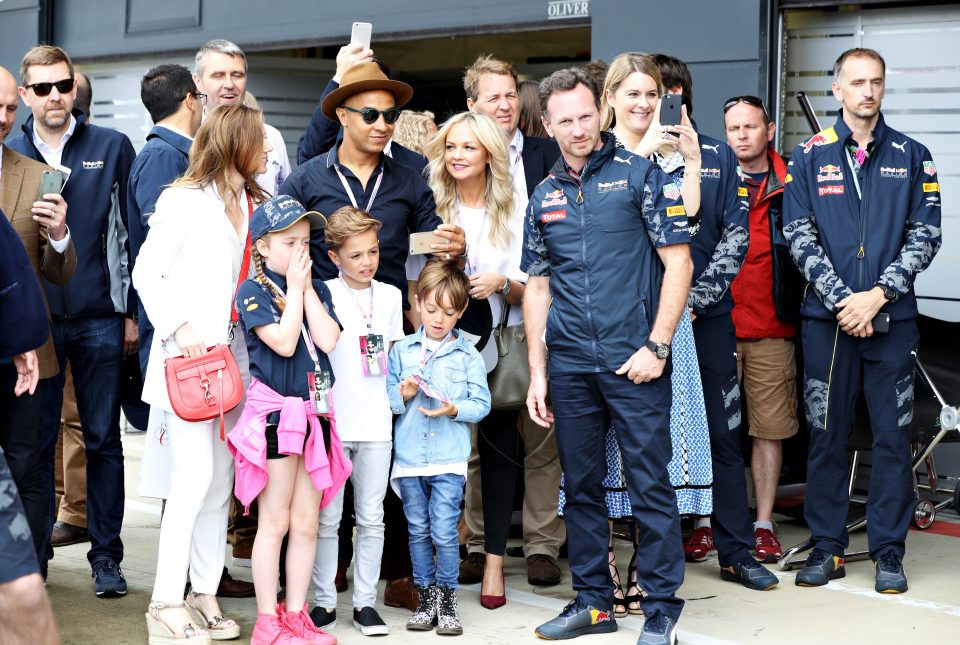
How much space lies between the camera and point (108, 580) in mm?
5375

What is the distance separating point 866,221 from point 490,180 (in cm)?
172

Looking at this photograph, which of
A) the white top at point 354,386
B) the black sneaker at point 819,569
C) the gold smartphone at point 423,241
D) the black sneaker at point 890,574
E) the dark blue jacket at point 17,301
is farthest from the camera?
the black sneaker at point 819,569

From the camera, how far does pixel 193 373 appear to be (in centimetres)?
455

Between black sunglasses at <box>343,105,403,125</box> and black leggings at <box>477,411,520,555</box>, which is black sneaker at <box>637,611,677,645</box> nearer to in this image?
black leggings at <box>477,411,520,555</box>

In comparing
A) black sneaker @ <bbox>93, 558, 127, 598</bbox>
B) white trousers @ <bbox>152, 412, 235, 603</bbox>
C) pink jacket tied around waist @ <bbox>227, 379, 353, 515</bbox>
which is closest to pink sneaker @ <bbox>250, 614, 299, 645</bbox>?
white trousers @ <bbox>152, 412, 235, 603</bbox>

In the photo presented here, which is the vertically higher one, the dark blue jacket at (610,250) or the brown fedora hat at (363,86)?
the brown fedora hat at (363,86)

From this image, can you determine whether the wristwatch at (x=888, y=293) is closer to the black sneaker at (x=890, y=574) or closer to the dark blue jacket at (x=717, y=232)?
the dark blue jacket at (x=717, y=232)

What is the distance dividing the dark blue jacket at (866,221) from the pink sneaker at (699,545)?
1.27 meters

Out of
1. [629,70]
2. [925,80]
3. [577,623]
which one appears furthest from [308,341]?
[925,80]

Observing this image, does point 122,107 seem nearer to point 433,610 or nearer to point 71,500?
point 71,500

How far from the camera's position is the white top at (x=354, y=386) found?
16.0 ft

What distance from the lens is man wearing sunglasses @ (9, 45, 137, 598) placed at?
5500mm

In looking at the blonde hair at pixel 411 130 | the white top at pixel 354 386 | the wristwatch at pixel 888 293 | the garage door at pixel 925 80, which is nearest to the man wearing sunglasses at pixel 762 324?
the wristwatch at pixel 888 293

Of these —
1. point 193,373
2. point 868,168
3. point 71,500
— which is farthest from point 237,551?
point 868,168
